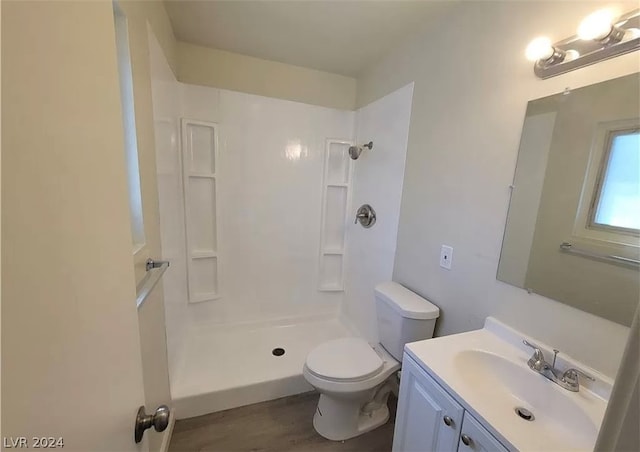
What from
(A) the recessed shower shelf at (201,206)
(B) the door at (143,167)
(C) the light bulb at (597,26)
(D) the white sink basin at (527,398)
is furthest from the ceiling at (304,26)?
(D) the white sink basin at (527,398)

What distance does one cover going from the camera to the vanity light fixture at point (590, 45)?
81 centimetres

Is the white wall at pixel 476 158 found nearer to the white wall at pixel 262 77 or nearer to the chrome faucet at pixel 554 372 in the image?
the chrome faucet at pixel 554 372

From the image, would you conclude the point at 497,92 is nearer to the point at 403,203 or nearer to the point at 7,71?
the point at 403,203

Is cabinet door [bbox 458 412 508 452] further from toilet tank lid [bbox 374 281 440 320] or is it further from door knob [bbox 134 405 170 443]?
door knob [bbox 134 405 170 443]

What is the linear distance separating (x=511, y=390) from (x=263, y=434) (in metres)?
1.33

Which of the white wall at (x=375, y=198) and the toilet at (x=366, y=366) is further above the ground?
the white wall at (x=375, y=198)

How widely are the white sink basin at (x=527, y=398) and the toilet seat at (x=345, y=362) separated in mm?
587

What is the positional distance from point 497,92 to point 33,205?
1516 millimetres

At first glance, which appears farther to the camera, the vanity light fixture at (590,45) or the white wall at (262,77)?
the white wall at (262,77)

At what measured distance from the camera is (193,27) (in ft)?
5.65

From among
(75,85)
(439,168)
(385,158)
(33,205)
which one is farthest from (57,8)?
(385,158)

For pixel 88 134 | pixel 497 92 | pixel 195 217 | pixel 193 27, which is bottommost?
pixel 195 217

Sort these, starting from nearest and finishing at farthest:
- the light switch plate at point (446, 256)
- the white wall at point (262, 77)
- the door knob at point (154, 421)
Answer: the door knob at point (154, 421), the light switch plate at point (446, 256), the white wall at point (262, 77)

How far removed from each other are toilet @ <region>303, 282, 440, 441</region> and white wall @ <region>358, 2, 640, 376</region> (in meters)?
0.14
